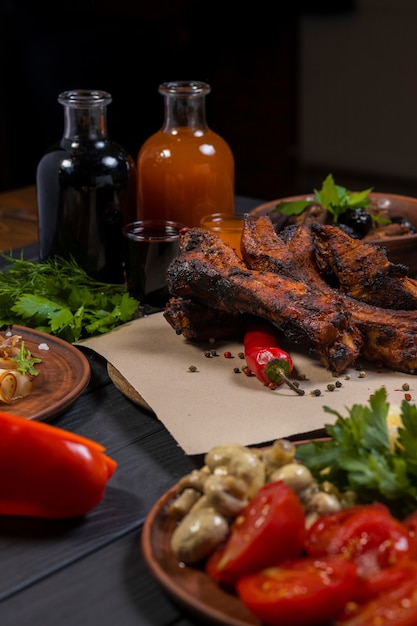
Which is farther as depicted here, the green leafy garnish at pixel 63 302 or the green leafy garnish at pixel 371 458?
the green leafy garnish at pixel 63 302

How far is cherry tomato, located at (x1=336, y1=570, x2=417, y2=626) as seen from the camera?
957mm

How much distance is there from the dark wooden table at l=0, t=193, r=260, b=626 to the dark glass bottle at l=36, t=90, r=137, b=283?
675 millimetres

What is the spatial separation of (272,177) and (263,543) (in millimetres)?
4596

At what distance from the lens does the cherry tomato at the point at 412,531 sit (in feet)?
3.48

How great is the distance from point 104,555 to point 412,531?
16.0 inches

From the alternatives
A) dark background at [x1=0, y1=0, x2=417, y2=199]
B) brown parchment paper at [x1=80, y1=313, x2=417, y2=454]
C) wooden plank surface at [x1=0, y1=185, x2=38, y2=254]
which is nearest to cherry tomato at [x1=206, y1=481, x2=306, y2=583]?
brown parchment paper at [x1=80, y1=313, x2=417, y2=454]

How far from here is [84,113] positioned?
2188 millimetres

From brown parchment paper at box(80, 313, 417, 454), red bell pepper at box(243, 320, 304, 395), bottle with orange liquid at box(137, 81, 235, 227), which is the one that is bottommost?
brown parchment paper at box(80, 313, 417, 454)

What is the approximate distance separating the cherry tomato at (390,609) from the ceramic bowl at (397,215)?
1.17 meters

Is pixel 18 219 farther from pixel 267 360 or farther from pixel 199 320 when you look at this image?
pixel 267 360

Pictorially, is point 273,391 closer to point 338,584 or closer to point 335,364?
point 335,364

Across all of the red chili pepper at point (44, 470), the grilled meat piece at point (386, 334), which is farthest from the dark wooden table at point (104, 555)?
the grilled meat piece at point (386, 334)

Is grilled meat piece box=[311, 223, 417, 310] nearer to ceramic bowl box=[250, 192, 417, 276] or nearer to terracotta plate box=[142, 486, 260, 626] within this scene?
ceramic bowl box=[250, 192, 417, 276]

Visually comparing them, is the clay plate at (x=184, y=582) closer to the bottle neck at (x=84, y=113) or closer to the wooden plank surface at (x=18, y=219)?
the bottle neck at (x=84, y=113)
